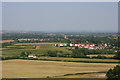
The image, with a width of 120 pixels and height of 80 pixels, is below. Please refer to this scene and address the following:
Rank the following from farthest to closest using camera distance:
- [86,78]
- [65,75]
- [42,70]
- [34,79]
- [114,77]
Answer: [42,70] → [65,75] → [86,78] → [34,79] → [114,77]

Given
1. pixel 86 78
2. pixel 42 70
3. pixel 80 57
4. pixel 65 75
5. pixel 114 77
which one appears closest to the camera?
pixel 114 77

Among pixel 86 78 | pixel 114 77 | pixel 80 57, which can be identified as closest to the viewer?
pixel 114 77

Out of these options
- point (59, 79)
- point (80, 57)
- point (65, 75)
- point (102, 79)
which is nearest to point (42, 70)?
point (65, 75)

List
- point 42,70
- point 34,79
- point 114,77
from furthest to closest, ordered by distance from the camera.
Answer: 1. point 42,70
2. point 34,79
3. point 114,77

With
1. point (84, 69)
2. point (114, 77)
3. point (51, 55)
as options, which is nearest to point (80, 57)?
point (51, 55)

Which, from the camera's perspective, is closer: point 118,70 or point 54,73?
point 118,70

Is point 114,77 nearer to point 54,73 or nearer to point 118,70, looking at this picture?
point 118,70

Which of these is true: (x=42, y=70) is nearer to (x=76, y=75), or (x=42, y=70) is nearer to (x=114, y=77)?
(x=76, y=75)

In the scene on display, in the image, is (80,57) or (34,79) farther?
(80,57)
